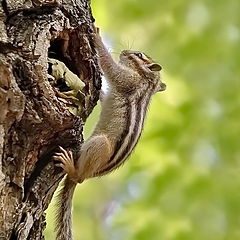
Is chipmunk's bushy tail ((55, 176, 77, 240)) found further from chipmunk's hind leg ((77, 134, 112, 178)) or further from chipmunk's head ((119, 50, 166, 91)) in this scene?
chipmunk's head ((119, 50, 166, 91))

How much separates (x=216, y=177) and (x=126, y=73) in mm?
1123

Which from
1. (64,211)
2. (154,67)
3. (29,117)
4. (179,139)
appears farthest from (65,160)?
(179,139)

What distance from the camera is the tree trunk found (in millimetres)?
1581

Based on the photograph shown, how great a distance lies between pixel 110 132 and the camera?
229cm

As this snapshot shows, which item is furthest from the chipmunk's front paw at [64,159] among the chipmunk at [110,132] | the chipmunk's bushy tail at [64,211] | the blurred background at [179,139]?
the blurred background at [179,139]

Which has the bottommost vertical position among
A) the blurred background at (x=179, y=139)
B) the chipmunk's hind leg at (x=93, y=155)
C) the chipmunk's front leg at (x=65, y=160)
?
the blurred background at (x=179, y=139)

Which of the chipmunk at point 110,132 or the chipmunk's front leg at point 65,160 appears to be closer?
the chipmunk's front leg at point 65,160

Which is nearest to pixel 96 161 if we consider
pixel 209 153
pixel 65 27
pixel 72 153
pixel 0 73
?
pixel 72 153

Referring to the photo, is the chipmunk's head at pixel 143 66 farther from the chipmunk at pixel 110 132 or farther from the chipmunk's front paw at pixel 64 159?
the chipmunk's front paw at pixel 64 159

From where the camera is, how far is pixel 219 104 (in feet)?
12.6

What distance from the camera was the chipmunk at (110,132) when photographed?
207cm

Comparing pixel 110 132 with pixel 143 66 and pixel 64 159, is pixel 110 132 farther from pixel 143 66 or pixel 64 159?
pixel 143 66

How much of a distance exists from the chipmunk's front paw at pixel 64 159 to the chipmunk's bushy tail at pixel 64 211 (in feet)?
0.81

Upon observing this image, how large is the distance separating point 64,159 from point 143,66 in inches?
46.6
